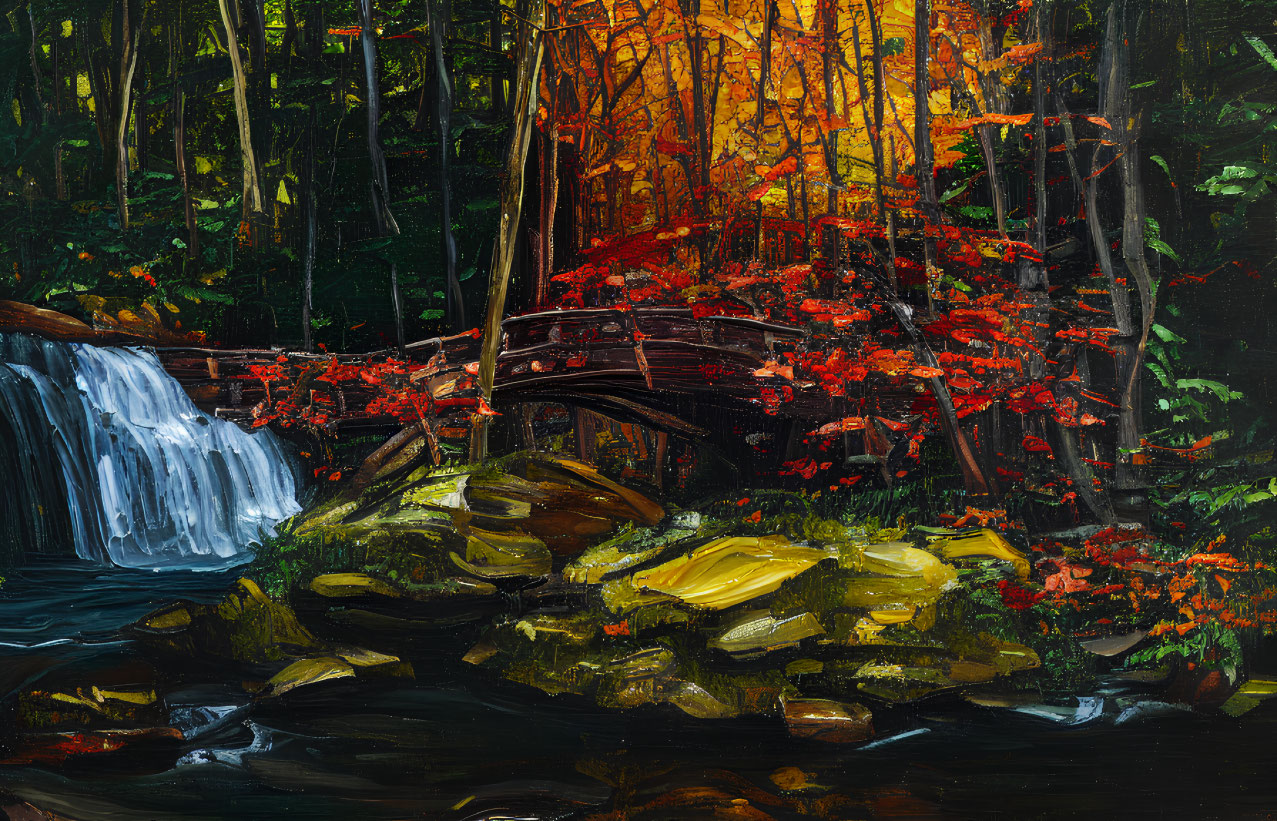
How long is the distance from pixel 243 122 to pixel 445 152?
2.68ft

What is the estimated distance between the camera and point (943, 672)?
2.94 meters

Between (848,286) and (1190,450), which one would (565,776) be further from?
(1190,450)

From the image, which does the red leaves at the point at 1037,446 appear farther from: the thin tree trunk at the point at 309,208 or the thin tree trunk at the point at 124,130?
the thin tree trunk at the point at 124,130

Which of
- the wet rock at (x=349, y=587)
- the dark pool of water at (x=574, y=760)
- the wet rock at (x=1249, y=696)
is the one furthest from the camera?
the wet rock at (x=349, y=587)

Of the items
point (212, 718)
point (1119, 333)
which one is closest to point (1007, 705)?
point (1119, 333)

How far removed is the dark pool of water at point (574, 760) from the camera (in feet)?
8.82

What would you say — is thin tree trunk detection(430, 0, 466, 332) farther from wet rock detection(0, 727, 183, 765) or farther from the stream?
wet rock detection(0, 727, 183, 765)

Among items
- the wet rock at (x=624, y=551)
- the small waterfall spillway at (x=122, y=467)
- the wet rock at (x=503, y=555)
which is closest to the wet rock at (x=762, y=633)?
the wet rock at (x=624, y=551)

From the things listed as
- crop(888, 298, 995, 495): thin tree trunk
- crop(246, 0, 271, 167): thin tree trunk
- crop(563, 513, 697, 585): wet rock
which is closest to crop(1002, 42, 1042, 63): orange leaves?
crop(888, 298, 995, 495): thin tree trunk

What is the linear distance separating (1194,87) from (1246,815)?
274 cm

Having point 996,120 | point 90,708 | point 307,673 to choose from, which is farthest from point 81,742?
point 996,120

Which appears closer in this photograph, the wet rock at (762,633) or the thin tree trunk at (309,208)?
the wet rock at (762,633)

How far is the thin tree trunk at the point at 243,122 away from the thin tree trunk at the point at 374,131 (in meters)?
0.45

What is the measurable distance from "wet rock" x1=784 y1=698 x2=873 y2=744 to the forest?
13 cm
